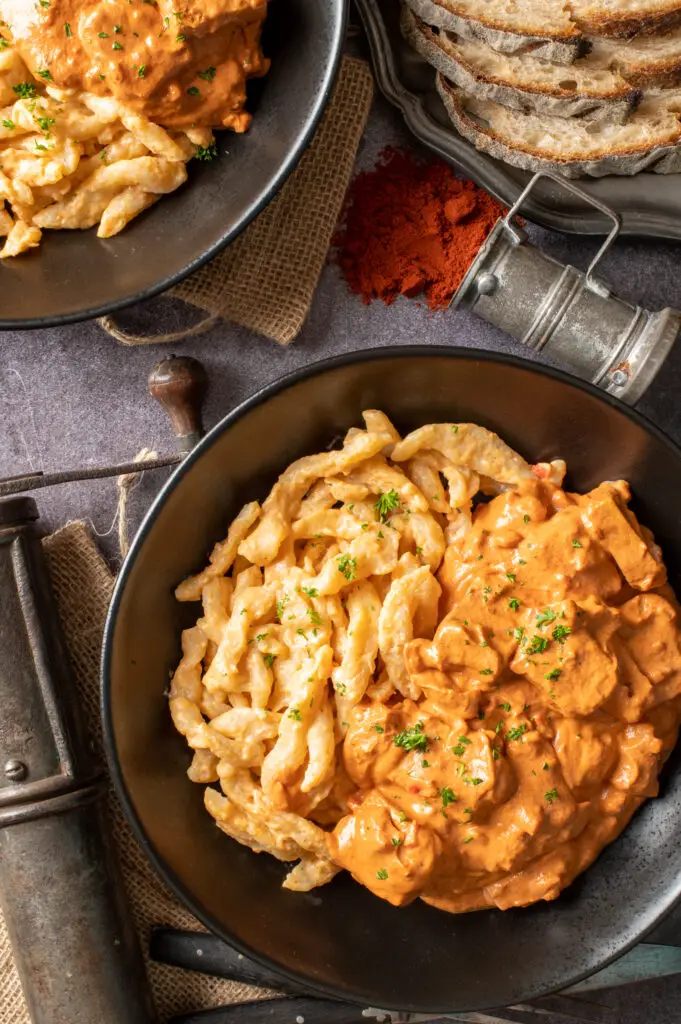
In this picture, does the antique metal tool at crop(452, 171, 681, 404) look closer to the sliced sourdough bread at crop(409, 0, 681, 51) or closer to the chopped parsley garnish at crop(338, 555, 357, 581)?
the sliced sourdough bread at crop(409, 0, 681, 51)

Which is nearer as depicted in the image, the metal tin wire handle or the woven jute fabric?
the metal tin wire handle

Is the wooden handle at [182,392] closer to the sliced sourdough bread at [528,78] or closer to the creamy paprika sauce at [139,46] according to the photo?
the creamy paprika sauce at [139,46]

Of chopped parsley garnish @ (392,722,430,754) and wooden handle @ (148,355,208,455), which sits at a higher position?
wooden handle @ (148,355,208,455)

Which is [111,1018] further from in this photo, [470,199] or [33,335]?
[470,199]

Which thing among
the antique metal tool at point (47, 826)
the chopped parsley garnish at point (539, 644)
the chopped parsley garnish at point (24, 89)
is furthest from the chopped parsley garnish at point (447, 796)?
the chopped parsley garnish at point (24, 89)

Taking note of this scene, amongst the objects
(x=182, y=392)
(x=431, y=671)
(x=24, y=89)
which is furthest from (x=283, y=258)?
(x=431, y=671)

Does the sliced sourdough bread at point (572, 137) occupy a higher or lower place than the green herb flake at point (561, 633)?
higher

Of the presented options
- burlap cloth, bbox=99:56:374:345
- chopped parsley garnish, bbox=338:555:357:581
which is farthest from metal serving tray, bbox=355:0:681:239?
chopped parsley garnish, bbox=338:555:357:581

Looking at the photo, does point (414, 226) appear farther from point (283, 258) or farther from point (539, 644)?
point (539, 644)
